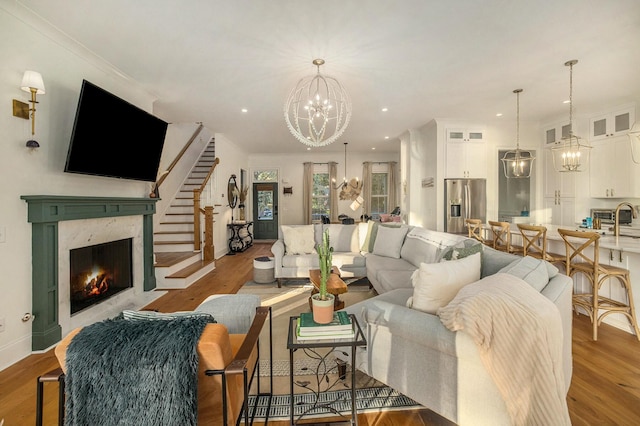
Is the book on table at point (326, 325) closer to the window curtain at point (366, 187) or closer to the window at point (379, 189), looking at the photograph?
the window curtain at point (366, 187)

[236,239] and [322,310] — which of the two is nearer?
[322,310]

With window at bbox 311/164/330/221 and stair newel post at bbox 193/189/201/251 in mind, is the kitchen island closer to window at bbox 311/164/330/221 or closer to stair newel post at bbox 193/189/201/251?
stair newel post at bbox 193/189/201/251

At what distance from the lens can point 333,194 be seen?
9.11 m

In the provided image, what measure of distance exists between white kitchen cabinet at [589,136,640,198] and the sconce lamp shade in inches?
289

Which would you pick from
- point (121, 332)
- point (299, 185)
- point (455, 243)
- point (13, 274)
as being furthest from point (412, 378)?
point (299, 185)

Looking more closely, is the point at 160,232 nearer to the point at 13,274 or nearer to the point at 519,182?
the point at 13,274

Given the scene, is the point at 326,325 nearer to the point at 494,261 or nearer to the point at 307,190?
the point at 494,261

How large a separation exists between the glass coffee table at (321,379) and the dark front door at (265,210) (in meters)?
7.00

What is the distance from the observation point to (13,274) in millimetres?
2283

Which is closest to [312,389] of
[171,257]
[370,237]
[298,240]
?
[298,240]

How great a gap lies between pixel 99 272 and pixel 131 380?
2954mm

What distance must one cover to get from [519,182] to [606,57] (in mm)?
3326

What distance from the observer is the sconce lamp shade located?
2.22m

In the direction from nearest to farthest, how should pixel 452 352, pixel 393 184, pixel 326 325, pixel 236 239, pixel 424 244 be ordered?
1. pixel 452 352
2. pixel 326 325
3. pixel 424 244
4. pixel 236 239
5. pixel 393 184
